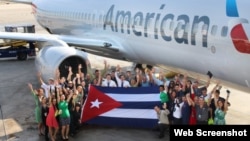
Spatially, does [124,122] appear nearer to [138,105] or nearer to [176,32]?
[138,105]

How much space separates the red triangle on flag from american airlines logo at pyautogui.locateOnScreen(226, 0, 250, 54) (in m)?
3.64

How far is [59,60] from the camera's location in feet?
44.7

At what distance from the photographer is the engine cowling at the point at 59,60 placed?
13.7 m

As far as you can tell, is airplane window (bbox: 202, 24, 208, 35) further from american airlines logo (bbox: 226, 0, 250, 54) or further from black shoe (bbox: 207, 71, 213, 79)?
black shoe (bbox: 207, 71, 213, 79)

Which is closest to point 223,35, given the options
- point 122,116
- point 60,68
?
point 122,116

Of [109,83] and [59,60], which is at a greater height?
[59,60]

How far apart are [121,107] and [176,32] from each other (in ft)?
8.47

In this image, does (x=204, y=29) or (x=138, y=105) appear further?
(x=138, y=105)

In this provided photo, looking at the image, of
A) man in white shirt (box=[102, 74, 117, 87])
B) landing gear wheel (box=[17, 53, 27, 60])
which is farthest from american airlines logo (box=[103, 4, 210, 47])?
landing gear wheel (box=[17, 53, 27, 60])

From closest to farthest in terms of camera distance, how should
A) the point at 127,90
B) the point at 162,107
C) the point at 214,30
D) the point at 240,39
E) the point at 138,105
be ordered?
the point at 240,39 < the point at 214,30 < the point at 162,107 < the point at 138,105 < the point at 127,90

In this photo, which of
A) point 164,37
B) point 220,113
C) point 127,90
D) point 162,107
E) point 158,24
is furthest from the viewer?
point 158,24

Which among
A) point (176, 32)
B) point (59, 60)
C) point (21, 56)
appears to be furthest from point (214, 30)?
point (21, 56)

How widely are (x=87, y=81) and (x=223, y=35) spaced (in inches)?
174

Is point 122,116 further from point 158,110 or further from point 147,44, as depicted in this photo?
point 147,44
